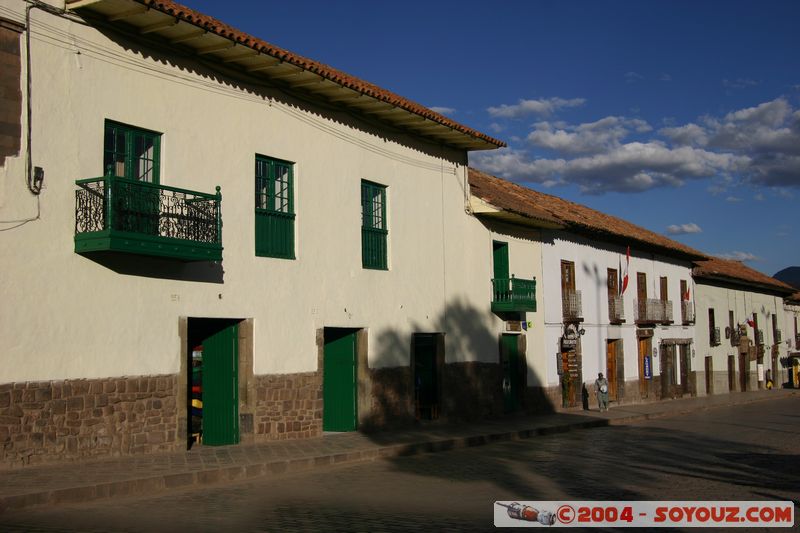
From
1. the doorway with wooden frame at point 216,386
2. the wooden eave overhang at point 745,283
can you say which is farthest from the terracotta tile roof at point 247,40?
the wooden eave overhang at point 745,283

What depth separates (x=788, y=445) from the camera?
16.5 meters

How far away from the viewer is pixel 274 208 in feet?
51.9

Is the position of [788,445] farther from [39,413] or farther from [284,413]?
[39,413]

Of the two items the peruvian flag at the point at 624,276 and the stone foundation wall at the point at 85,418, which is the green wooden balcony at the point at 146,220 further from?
the peruvian flag at the point at 624,276

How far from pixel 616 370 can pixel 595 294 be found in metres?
3.23

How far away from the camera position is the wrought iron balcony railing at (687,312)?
117 ft

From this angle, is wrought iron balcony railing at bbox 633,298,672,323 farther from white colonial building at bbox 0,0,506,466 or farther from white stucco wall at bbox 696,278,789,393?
white colonial building at bbox 0,0,506,466

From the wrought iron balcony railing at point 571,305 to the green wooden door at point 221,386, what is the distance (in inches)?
542

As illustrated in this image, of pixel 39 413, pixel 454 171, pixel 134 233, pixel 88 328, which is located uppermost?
pixel 454 171

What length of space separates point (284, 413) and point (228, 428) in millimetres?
1143

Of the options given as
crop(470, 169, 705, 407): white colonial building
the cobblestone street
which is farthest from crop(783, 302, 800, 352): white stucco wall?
the cobblestone street

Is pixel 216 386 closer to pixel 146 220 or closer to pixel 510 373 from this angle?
pixel 146 220

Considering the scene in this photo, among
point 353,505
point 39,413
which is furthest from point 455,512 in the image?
point 39,413

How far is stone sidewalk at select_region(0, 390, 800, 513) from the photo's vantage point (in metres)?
9.81
